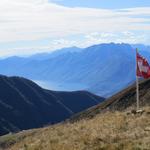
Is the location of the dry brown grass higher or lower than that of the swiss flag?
lower

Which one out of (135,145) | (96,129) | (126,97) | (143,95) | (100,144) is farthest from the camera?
(126,97)

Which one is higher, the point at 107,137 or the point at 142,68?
the point at 142,68

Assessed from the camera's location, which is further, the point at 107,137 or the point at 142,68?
the point at 142,68

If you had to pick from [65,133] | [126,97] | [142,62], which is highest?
[142,62]

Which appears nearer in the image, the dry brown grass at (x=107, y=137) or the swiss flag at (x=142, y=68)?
the dry brown grass at (x=107, y=137)

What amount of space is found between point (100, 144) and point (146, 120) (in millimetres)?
4266

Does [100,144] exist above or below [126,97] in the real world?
above

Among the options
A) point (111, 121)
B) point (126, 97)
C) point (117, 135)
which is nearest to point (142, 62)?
point (111, 121)

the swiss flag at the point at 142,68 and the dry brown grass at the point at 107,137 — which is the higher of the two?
the swiss flag at the point at 142,68

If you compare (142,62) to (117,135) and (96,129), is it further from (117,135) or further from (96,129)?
(117,135)

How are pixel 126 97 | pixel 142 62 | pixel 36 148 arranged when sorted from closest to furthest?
pixel 36 148, pixel 142 62, pixel 126 97

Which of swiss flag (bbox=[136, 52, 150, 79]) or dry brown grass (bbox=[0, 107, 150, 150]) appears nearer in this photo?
dry brown grass (bbox=[0, 107, 150, 150])

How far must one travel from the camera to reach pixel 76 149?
1692cm

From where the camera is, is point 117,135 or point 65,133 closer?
point 117,135
